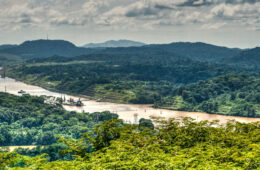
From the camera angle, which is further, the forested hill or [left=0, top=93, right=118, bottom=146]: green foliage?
the forested hill

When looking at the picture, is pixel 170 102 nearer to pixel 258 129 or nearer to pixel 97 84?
pixel 97 84

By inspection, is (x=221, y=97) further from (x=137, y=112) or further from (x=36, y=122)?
(x=36, y=122)

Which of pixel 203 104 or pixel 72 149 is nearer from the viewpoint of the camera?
pixel 72 149

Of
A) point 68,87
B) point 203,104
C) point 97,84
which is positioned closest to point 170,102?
point 203,104

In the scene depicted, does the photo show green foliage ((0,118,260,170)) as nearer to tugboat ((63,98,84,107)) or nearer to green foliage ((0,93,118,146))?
green foliage ((0,93,118,146))

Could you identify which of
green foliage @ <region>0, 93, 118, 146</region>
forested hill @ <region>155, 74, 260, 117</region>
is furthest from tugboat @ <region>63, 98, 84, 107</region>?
forested hill @ <region>155, 74, 260, 117</region>

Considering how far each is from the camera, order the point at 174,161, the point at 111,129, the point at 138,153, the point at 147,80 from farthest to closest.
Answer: the point at 147,80 < the point at 111,129 < the point at 138,153 < the point at 174,161

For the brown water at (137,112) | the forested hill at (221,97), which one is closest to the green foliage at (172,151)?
the brown water at (137,112)

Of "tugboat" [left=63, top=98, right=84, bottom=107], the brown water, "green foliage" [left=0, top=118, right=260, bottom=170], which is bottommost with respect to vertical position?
the brown water

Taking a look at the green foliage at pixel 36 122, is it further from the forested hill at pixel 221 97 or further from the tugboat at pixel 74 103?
the forested hill at pixel 221 97
